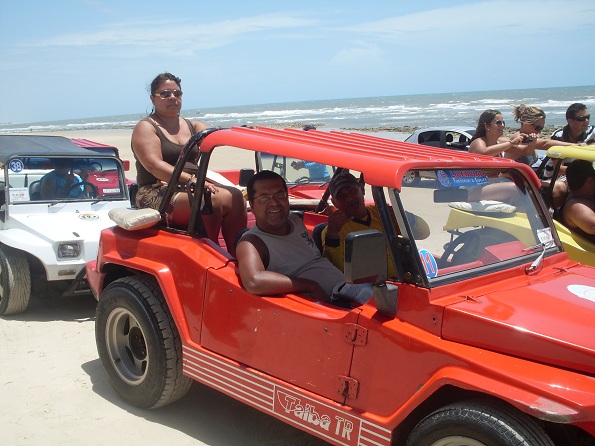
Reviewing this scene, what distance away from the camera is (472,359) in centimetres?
250

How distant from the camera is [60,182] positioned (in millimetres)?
6648

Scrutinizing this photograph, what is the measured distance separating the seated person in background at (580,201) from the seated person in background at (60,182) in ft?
15.8

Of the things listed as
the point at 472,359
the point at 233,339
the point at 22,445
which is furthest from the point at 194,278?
the point at 472,359

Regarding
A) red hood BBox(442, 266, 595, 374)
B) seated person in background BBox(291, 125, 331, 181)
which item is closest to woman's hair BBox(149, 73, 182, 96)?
seated person in background BBox(291, 125, 331, 181)

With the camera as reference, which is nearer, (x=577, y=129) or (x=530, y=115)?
(x=530, y=115)

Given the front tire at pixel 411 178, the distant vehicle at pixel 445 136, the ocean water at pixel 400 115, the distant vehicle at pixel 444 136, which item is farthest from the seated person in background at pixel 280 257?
the ocean water at pixel 400 115

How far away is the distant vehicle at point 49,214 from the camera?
18.6 ft

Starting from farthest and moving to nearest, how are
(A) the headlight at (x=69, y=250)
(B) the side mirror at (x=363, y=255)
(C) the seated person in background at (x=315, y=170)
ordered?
(C) the seated person in background at (x=315, y=170)
(A) the headlight at (x=69, y=250)
(B) the side mirror at (x=363, y=255)

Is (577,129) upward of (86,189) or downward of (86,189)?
upward

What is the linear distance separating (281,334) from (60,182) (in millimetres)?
4395

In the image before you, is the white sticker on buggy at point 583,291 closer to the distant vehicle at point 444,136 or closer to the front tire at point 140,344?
the front tire at point 140,344

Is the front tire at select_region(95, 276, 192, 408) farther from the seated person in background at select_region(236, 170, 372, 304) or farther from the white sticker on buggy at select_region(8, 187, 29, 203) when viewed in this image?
the white sticker on buggy at select_region(8, 187, 29, 203)

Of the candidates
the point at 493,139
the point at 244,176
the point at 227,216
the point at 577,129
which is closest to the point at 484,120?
the point at 493,139

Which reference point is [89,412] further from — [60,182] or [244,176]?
[60,182]
